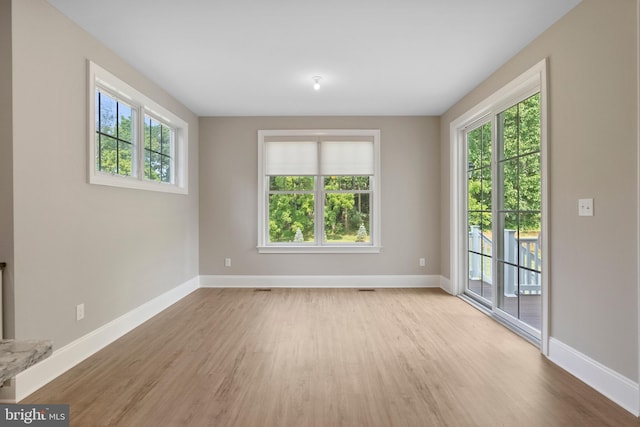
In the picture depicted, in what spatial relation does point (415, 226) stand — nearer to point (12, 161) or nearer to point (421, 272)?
point (421, 272)

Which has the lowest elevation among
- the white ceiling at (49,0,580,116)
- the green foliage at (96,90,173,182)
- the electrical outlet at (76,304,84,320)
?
the electrical outlet at (76,304,84,320)

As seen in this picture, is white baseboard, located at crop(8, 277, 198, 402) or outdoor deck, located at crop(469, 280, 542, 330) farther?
outdoor deck, located at crop(469, 280, 542, 330)

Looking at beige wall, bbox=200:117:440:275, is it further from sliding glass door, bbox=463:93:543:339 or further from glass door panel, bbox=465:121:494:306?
sliding glass door, bbox=463:93:543:339

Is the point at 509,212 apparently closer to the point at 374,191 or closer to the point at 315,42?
the point at 374,191

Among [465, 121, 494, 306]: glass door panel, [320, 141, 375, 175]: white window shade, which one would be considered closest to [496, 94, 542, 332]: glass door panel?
[465, 121, 494, 306]: glass door panel

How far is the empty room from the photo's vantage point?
224cm

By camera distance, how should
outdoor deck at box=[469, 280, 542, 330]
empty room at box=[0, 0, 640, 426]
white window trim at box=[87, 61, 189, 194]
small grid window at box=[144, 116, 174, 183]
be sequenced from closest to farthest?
empty room at box=[0, 0, 640, 426] < white window trim at box=[87, 61, 189, 194] < outdoor deck at box=[469, 280, 542, 330] < small grid window at box=[144, 116, 174, 183]

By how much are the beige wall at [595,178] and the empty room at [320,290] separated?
0.6 inches

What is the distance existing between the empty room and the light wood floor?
21mm

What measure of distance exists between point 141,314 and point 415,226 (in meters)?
3.95

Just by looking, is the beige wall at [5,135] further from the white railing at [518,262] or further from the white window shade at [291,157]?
the white railing at [518,262]

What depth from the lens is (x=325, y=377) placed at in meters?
2.59

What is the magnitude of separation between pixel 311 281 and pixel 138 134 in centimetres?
316

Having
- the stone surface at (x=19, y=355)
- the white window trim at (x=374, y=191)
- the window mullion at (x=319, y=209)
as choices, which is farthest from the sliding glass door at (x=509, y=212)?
the stone surface at (x=19, y=355)
